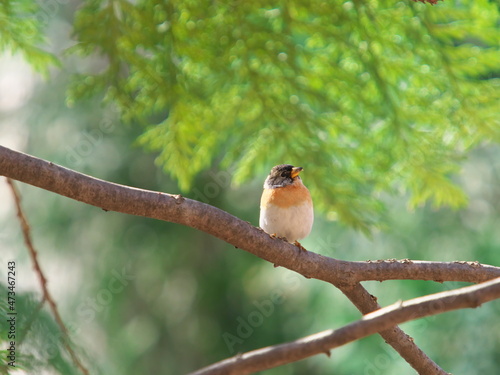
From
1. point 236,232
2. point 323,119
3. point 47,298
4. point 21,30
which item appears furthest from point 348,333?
point 21,30

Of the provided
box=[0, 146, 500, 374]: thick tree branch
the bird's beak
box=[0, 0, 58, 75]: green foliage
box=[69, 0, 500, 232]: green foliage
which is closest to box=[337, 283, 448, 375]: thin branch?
box=[0, 146, 500, 374]: thick tree branch

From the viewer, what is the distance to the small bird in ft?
11.2

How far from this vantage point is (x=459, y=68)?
354 cm

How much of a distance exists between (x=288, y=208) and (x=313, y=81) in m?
0.77

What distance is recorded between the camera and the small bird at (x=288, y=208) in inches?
135

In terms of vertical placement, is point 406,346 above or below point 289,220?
above

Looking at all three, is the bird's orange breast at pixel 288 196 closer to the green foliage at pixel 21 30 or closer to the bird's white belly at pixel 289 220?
the bird's white belly at pixel 289 220

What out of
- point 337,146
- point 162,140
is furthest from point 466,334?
point 162,140

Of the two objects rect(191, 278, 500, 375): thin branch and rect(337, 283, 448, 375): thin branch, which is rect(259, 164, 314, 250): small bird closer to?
rect(337, 283, 448, 375): thin branch

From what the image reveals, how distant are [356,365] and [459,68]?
3.57 m

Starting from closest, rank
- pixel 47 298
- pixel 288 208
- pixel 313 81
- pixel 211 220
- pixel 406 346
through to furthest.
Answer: pixel 211 220 → pixel 406 346 → pixel 47 298 → pixel 288 208 → pixel 313 81

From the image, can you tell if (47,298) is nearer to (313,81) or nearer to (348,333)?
(348,333)

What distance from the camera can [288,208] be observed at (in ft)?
11.2

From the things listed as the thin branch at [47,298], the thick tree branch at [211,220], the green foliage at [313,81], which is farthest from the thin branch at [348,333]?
the green foliage at [313,81]
